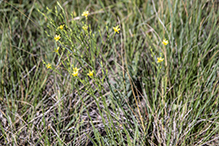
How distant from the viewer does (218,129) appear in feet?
3.97

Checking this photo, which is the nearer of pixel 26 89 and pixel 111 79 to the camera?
pixel 26 89

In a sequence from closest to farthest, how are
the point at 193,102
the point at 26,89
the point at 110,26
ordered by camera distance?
the point at 193,102, the point at 26,89, the point at 110,26

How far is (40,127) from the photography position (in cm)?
140

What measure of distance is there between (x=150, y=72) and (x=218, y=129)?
66 cm

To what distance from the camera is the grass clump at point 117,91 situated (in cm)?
123

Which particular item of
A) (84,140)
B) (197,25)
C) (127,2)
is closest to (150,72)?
(197,25)

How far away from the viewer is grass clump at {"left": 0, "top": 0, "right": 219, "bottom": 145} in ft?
4.05

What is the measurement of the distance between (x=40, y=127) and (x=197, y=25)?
145 cm

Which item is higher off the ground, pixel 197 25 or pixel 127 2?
pixel 127 2

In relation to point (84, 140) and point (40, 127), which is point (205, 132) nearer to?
point (84, 140)

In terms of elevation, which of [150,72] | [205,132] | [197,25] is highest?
[197,25]

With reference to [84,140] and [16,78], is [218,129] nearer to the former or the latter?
[84,140]

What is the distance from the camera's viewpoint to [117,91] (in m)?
1.54

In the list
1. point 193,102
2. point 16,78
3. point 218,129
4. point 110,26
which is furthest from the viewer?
point 110,26
